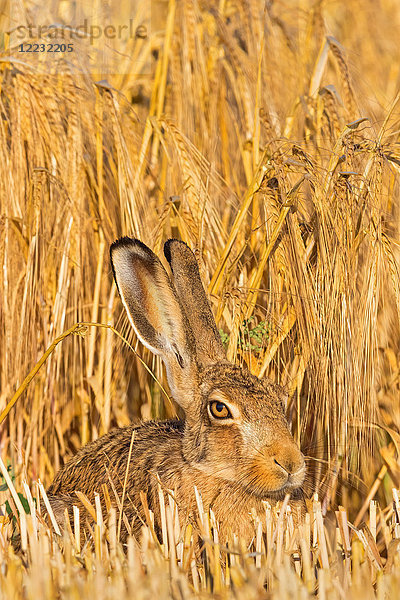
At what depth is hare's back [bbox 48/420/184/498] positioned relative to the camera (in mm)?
3953

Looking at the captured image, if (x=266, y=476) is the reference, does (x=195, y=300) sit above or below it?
above

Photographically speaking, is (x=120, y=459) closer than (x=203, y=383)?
No

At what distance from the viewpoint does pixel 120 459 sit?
402 cm

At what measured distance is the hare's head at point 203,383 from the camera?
A: 138 inches

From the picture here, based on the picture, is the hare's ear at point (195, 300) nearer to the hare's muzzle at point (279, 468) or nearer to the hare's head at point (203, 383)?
the hare's head at point (203, 383)

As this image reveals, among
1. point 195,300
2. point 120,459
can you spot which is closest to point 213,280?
point 195,300

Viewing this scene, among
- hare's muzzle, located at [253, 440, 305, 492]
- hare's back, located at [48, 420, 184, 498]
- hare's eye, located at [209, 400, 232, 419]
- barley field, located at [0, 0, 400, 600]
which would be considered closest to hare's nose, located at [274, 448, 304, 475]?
hare's muzzle, located at [253, 440, 305, 492]

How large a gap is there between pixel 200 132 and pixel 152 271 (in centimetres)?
206

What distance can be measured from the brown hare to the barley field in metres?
0.14

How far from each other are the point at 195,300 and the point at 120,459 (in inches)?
35.8

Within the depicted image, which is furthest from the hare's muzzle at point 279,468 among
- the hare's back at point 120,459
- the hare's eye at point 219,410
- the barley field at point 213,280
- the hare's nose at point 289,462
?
the hare's back at point 120,459

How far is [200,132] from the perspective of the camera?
5602 mm

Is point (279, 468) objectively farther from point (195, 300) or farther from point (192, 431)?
point (195, 300)

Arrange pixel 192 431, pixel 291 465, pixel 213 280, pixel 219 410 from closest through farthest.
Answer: pixel 291 465
pixel 219 410
pixel 192 431
pixel 213 280
